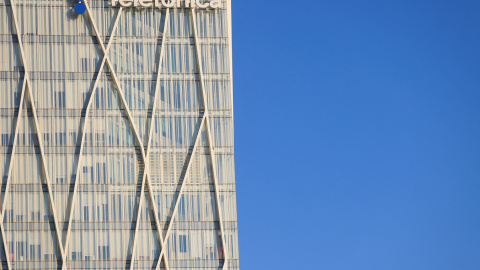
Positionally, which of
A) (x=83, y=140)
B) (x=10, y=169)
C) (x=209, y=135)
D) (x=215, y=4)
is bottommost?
(x=10, y=169)

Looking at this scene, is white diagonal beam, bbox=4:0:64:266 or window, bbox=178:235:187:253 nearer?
white diagonal beam, bbox=4:0:64:266

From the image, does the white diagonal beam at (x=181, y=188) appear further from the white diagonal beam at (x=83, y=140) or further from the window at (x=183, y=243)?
the white diagonal beam at (x=83, y=140)

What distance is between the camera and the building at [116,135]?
99688mm

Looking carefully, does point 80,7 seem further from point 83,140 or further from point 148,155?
point 148,155

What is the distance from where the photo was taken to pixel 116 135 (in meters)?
102

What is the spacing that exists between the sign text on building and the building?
0.14 metres

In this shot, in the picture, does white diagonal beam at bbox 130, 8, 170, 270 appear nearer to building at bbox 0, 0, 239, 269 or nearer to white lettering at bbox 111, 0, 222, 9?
building at bbox 0, 0, 239, 269

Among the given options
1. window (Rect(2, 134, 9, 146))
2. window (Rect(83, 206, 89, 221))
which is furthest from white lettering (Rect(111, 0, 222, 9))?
window (Rect(83, 206, 89, 221))

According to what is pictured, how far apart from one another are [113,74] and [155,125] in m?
6.69

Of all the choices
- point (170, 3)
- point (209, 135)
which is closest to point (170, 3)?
point (170, 3)

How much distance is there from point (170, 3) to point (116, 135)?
1486cm

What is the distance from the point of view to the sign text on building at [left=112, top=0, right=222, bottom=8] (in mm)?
104625

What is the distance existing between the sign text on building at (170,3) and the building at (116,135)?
Result: 5.7 inches

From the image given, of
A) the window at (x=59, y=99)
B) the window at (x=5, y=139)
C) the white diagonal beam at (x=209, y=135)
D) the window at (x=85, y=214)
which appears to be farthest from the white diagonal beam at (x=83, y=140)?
the white diagonal beam at (x=209, y=135)
